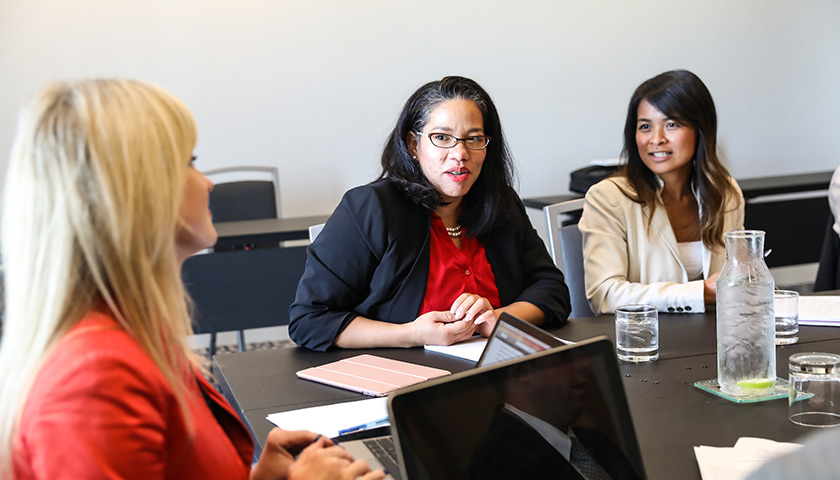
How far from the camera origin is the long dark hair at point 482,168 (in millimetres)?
2020

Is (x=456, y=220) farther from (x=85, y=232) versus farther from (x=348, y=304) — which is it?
(x=85, y=232)

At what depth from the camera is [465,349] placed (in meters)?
1.70

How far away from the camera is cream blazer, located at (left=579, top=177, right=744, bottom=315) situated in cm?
225

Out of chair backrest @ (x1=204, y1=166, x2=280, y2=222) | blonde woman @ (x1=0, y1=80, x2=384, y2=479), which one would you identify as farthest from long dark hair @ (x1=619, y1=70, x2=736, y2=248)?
chair backrest @ (x1=204, y1=166, x2=280, y2=222)

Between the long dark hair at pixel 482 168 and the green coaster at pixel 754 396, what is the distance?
29.9 inches

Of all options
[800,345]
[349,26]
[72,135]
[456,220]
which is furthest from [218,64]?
[72,135]

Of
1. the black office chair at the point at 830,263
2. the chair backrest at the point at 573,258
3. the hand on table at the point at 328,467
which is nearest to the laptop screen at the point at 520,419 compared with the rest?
the hand on table at the point at 328,467

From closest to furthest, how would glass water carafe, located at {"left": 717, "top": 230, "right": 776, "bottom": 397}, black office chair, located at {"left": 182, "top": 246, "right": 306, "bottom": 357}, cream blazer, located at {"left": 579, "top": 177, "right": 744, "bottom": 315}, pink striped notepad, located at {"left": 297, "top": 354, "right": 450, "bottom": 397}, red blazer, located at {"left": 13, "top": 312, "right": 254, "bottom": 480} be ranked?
red blazer, located at {"left": 13, "top": 312, "right": 254, "bottom": 480} → glass water carafe, located at {"left": 717, "top": 230, "right": 776, "bottom": 397} → pink striped notepad, located at {"left": 297, "top": 354, "right": 450, "bottom": 397} → cream blazer, located at {"left": 579, "top": 177, "right": 744, "bottom": 315} → black office chair, located at {"left": 182, "top": 246, "right": 306, "bottom": 357}

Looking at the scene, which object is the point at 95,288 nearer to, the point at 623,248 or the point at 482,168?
the point at 482,168

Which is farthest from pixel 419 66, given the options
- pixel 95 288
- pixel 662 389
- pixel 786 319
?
pixel 95 288

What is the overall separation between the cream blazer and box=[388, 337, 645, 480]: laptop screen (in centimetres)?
130

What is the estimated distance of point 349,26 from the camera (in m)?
4.64

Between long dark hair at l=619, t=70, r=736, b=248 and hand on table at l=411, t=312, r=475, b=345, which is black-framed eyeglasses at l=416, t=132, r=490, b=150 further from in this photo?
long dark hair at l=619, t=70, r=736, b=248

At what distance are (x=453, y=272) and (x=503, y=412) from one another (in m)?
1.10
